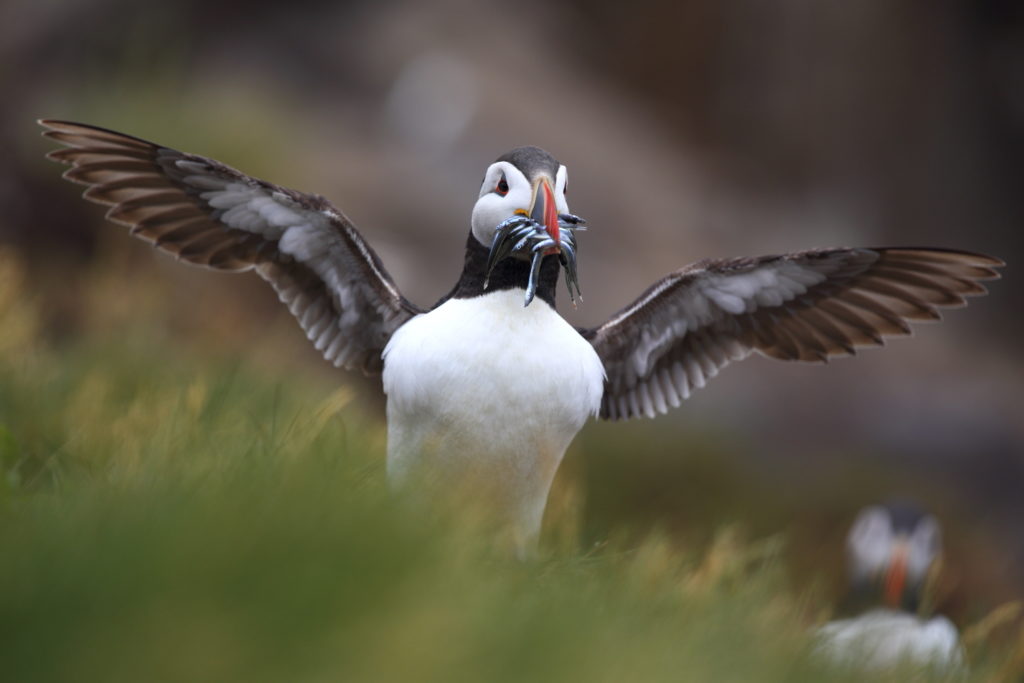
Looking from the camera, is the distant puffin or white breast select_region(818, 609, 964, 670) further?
the distant puffin

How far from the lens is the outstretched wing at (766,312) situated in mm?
4312

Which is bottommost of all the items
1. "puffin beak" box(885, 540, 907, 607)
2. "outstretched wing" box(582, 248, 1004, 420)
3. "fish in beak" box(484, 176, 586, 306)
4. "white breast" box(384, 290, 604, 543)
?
"puffin beak" box(885, 540, 907, 607)

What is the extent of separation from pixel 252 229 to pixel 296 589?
8.13 feet

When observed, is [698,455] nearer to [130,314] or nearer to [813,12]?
[130,314]

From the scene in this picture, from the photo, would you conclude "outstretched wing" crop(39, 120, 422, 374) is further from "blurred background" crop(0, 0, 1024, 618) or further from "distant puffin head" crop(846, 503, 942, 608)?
"distant puffin head" crop(846, 503, 942, 608)

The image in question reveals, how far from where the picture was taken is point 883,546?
7.14m

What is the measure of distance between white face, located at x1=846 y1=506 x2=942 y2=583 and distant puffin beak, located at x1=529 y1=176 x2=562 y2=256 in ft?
14.3

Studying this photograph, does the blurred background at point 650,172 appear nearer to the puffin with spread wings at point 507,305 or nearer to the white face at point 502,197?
the puffin with spread wings at point 507,305

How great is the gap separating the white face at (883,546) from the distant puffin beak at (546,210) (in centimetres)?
435

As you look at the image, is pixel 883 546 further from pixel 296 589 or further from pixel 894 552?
pixel 296 589

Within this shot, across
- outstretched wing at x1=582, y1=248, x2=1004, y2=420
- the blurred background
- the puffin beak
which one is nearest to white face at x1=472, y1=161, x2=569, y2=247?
outstretched wing at x1=582, y1=248, x2=1004, y2=420

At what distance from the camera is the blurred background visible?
8547mm

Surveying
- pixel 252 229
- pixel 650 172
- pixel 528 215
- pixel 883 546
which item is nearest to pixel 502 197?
pixel 528 215

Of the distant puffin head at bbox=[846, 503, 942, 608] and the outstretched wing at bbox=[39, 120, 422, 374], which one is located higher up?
the outstretched wing at bbox=[39, 120, 422, 374]
